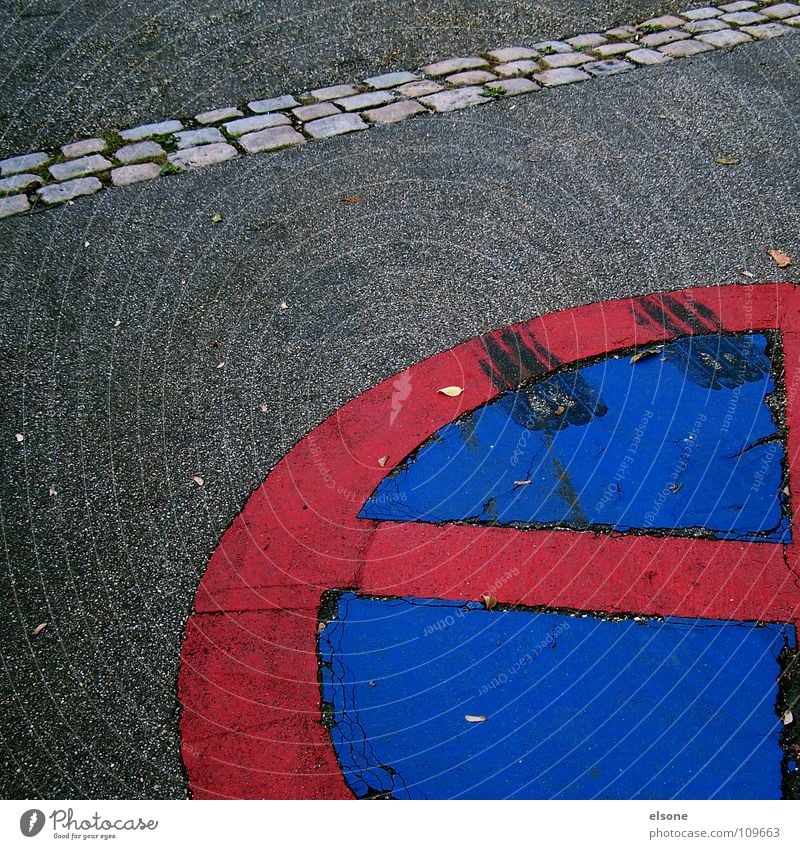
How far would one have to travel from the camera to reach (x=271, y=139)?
15.9ft

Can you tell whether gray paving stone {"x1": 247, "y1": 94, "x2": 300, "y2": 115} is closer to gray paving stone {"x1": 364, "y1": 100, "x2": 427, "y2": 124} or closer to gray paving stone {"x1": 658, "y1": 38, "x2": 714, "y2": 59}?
gray paving stone {"x1": 364, "y1": 100, "x2": 427, "y2": 124}

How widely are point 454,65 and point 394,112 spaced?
72 cm

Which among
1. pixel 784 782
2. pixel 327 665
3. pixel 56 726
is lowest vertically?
pixel 784 782

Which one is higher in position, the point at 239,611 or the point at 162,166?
A: the point at 162,166

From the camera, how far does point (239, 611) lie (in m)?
2.70

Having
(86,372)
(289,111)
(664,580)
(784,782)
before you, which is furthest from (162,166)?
(784,782)

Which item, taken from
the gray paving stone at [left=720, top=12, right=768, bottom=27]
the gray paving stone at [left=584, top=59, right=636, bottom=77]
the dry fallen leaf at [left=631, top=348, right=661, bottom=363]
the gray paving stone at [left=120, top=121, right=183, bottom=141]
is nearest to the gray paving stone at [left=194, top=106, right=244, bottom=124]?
the gray paving stone at [left=120, top=121, right=183, bottom=141]

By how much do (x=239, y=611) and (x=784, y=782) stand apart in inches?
64.3

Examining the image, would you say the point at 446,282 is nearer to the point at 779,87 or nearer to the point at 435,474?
the point at 435,474

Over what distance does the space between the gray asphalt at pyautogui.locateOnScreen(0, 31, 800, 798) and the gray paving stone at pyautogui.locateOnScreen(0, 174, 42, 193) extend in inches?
12.4

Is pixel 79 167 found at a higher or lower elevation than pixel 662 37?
higher

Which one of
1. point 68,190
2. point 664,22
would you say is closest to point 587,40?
point 664,22

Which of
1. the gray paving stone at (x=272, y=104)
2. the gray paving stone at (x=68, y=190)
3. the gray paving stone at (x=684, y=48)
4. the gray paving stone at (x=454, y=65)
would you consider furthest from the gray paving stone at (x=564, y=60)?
the gray paving stone at (x=68, y=190)

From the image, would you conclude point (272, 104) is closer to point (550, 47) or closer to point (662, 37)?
point (550, 47)
